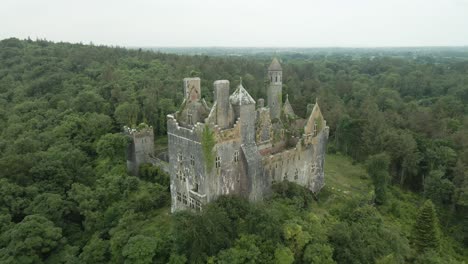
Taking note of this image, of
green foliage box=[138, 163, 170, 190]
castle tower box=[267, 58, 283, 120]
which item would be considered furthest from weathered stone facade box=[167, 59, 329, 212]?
green foliage box=[138, 163, 170, 190]

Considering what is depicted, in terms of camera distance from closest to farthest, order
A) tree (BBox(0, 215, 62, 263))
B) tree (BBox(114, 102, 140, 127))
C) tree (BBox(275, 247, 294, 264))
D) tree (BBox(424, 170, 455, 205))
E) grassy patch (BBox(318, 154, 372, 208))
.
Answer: tree (BBox(275, 247, 294, 264)) → tree (BBox(0, 215, 62, 263)) → grassy patch (BBox(318, 154, 372, 208)) → tree (BBox(424, 170, 455, 205)) → tree (BBox(114, 102, 140, 127))

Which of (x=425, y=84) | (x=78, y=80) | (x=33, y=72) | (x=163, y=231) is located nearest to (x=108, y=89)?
(x=78, y=80)

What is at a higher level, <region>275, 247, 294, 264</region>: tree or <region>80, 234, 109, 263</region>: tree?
<region>275, 247, 294, 264</region>: tree

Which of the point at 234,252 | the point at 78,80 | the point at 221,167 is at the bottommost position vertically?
the point at 234,252

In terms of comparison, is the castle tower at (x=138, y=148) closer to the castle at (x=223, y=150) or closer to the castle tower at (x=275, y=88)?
the castle at (x=223, y=150)

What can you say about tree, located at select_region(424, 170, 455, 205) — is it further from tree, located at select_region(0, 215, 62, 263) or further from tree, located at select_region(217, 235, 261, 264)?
tree, located at select_region(0, 215, 62, 263)

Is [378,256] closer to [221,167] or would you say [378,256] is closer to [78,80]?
[221,167]
